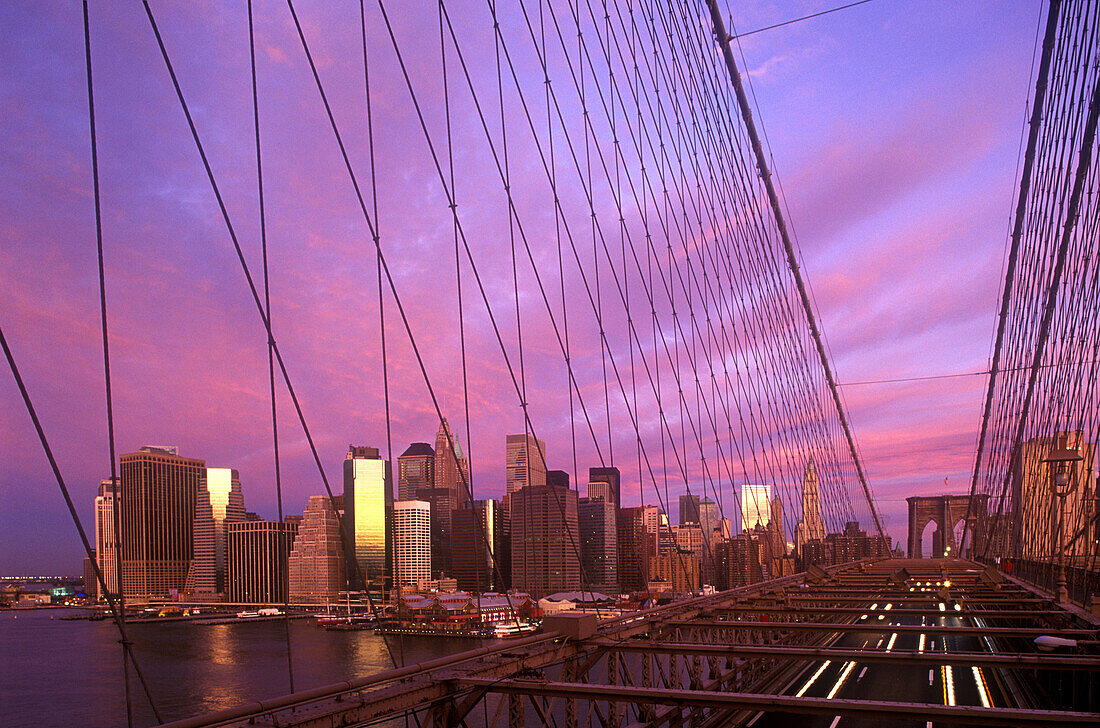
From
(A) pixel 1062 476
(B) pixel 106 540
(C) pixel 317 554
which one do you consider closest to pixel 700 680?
(B) pixel 106 540

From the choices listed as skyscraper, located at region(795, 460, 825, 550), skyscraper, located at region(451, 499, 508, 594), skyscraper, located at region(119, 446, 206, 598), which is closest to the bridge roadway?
skyscraper, located at region(451, 499, 508, 594)

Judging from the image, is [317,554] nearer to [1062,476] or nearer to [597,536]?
[597,536]

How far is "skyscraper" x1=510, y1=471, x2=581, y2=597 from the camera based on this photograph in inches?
575

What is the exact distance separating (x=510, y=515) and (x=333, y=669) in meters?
30.0

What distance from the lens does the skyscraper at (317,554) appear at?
44.6ft

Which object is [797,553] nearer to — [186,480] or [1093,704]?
[1093,704]

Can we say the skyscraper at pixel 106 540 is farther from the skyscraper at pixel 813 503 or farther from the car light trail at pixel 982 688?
the skyscraper at pixel 813 503

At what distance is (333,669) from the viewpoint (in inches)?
1628

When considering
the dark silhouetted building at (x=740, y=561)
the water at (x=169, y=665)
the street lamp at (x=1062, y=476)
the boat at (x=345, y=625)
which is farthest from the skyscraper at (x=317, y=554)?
the boat at (x=345, y=625)

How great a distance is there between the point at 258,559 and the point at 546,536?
23.1ft

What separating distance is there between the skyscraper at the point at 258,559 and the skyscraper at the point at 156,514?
1.17 m

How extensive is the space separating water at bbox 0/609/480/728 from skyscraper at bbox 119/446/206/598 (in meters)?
19.9

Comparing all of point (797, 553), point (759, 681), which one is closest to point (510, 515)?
point (759, 681)

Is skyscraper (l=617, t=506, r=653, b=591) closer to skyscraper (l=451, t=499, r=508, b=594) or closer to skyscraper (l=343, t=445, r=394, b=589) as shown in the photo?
skyscraper (l=451, t=499, r=508, b=594)
